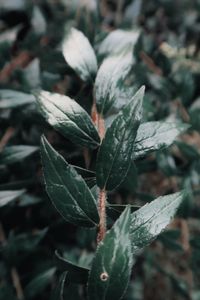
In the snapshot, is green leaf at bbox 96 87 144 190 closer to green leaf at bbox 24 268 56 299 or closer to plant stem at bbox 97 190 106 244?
plant stem at bbox 97 190 106 244

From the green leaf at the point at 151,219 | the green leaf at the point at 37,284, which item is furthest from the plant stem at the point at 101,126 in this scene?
the green leaf at the point at 37,284

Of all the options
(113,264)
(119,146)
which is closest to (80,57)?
(119,146)

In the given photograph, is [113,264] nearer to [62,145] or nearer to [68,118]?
[68,118]

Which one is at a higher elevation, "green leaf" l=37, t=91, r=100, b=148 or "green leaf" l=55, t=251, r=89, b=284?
"green leaf" l=37, t=91, r=100, b=148

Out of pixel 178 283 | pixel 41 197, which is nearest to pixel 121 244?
pixel 41 197

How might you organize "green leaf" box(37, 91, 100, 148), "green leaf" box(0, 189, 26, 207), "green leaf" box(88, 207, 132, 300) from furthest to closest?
"green leaf" box(0, 189, 26, 207)
"green leaf" box(37, 91, 100, 148)
"green leaf" box(88, 207, 132, 300)

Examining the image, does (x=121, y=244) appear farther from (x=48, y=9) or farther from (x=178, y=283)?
(x=48, y=9)

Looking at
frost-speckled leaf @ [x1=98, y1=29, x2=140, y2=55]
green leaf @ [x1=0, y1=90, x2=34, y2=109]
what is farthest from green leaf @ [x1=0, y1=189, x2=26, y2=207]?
frost-speckled leaf @ [x1=98, y1=29, x2=140, y2=55]
